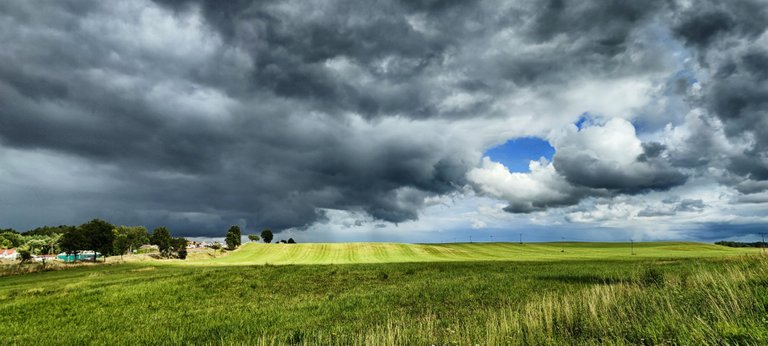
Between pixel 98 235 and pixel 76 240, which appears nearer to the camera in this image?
pixel 76 240

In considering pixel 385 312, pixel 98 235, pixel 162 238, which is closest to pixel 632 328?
pixel 385 312

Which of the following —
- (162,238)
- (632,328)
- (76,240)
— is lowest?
(162,238)

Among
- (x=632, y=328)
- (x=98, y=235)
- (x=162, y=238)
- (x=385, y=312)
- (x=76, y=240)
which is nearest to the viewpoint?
(x=632, y=328)

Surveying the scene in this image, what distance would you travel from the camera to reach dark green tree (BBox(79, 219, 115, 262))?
132 meters

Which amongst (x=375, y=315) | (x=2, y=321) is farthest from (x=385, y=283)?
(x=2, y=321)

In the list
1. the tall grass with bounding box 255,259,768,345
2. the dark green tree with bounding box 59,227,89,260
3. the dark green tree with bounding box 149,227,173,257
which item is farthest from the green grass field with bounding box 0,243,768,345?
the dark green tree with bounding box 149,227,173,257

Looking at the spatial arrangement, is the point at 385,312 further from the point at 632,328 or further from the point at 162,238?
the point at 162,238

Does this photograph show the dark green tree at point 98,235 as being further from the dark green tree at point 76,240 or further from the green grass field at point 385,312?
the green grass field at point 385,312

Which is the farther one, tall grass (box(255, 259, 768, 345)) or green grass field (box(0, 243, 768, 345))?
green grass field (box(0, 243, 768, 345))

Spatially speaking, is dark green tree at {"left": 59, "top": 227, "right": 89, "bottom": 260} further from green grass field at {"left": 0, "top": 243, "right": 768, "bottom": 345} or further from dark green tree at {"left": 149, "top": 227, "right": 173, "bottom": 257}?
green grass field at {"left": 0, "top": 243, "right": 768, "bottom": 345}

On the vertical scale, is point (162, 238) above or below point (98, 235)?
below

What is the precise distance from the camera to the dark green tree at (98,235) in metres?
132

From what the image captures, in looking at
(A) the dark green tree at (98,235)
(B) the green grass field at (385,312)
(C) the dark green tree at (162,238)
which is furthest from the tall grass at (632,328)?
(C) the dark green tree at (162,238)

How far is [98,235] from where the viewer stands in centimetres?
13350
